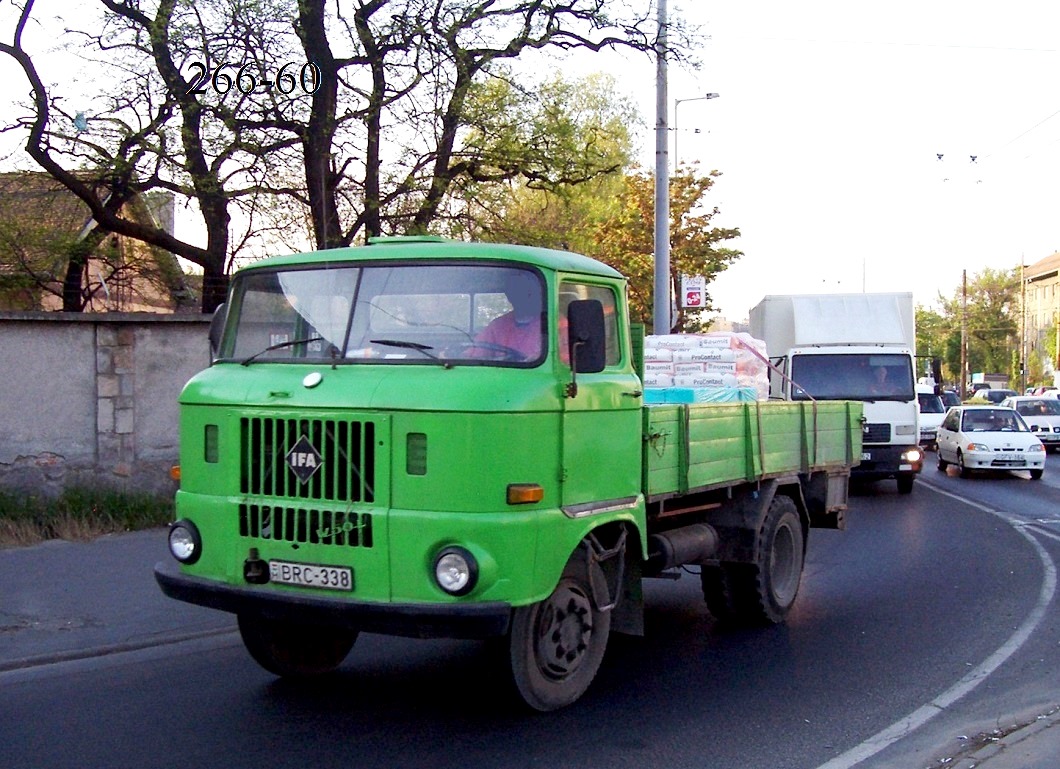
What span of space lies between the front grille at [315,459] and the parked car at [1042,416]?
94.6 ft

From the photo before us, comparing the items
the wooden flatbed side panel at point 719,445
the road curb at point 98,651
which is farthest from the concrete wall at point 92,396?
the wooden flatbed side panel at point 719,445

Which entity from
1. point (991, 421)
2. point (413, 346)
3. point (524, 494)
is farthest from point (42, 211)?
point (991, 421)

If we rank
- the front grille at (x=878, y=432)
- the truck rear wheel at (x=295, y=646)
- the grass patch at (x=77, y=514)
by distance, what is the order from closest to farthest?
1. the truck rear wheel at (x=295, y=646)
2. the grass patch at (x=77, y=514)
3. the front grille at (x=878, y=432)

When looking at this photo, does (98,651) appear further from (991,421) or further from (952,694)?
(991,421)

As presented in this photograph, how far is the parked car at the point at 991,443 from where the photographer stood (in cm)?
2230

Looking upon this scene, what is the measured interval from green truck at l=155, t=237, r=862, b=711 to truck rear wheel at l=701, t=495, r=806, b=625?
1929mm

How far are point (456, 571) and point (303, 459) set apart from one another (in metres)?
0.98

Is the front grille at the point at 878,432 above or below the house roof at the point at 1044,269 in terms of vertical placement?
below

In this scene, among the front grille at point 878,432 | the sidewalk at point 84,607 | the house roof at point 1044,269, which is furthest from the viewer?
Result: the house roof at point 1044,269

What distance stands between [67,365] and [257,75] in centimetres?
500

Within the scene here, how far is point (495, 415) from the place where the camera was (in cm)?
A: 529

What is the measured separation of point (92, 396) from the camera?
39.9ft

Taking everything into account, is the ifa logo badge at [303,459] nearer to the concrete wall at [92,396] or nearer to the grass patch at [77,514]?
the grass patch at [77,514]

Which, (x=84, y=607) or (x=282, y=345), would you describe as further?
(x=84, y=607)
